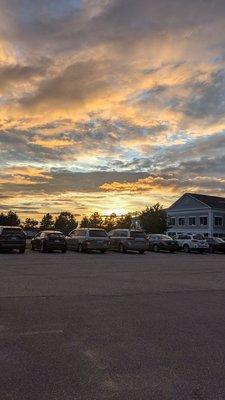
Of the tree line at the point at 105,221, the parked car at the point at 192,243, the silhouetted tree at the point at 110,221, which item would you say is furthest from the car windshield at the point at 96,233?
the silhouetted tree at the point at 110,221

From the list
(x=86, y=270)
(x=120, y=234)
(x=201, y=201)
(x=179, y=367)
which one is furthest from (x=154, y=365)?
(x=201, y=201)

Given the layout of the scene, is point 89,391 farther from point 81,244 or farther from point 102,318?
point 81,244

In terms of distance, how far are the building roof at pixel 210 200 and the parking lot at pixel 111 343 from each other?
68204mm

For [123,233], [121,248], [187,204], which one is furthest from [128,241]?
[187,204]

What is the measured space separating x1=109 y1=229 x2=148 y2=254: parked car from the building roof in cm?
4418

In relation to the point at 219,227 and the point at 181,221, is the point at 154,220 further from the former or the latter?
the point at 219,227

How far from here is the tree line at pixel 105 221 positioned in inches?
3236

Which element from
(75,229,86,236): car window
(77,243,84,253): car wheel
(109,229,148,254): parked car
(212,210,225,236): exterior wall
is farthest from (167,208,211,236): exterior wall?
(77,243,84,253): car wheel

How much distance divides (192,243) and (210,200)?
40895 mm

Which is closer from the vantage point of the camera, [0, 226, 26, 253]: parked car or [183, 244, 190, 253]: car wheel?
[0, 226, 26, 253]: parked car

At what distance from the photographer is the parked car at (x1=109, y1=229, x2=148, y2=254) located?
35656 mm

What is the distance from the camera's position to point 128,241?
35.8 meters

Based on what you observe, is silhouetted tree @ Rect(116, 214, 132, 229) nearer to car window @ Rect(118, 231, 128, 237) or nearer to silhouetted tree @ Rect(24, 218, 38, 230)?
silhouetted tree @ Rect(24, 218, 38, 230)

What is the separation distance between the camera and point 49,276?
16094mm
